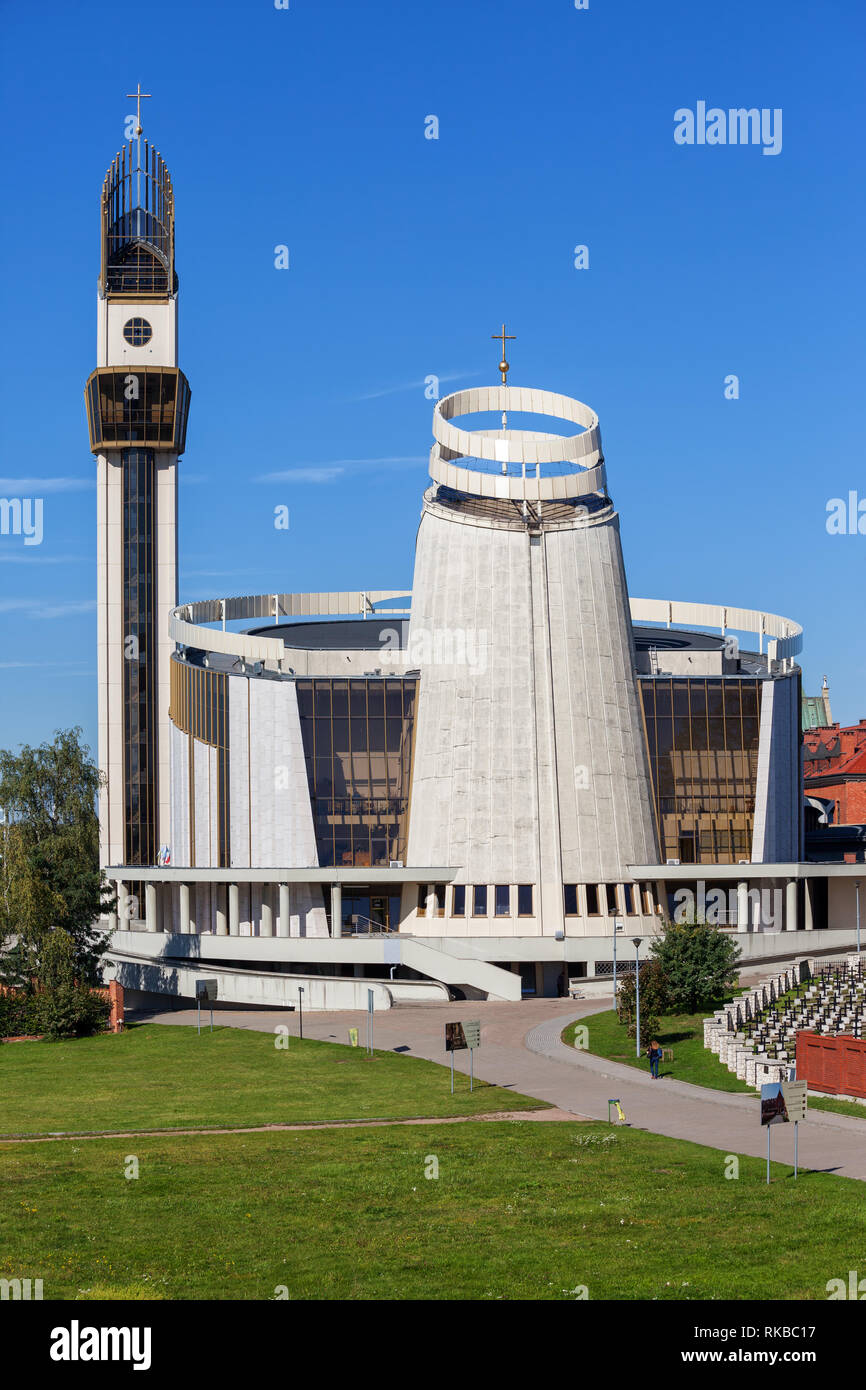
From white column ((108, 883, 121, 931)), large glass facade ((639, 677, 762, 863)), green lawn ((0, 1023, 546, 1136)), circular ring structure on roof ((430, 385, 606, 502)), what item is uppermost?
circular ring structure on roof ((430, 385, 606, 502))

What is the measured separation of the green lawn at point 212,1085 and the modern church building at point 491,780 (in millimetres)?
13039

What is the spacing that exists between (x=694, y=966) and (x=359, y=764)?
1066 inches

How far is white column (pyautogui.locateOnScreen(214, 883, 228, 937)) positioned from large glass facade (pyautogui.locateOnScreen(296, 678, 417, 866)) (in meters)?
7.09

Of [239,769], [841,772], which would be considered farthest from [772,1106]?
[841,772]

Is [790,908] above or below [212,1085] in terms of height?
above

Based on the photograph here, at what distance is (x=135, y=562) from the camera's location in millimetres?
108125

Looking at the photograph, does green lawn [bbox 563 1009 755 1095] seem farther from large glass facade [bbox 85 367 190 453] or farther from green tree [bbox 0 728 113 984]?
large glass facade [bbox 85 367 190 453]

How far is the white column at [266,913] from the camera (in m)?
76.4

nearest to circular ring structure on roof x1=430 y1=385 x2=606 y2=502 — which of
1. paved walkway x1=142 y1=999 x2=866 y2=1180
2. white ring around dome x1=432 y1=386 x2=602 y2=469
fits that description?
white ring around dome x1=432 y1=386 x2=602 y2=469

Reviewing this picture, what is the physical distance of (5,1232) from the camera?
2647cm

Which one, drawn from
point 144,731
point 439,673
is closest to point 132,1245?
point 439,673

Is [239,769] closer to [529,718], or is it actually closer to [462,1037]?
[529,718]

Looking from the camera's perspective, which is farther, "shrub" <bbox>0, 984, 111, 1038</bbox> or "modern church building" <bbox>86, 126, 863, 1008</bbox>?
"modern church building" <bbox>86, 126, 863, 1008</bbox>

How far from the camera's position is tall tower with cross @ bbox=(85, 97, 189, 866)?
106938 mm
